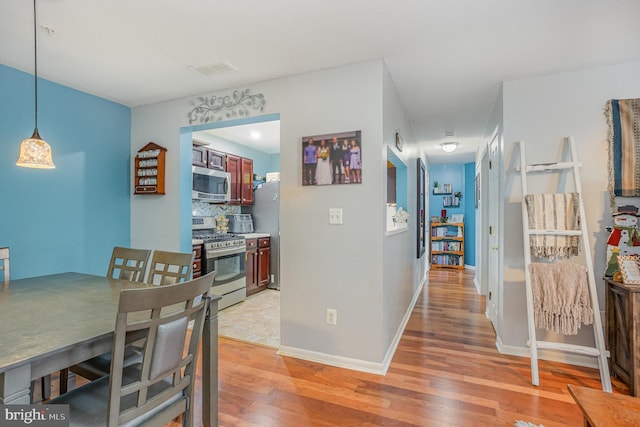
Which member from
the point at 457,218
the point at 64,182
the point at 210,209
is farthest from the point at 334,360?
the point at 457,218

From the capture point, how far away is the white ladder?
214 cm

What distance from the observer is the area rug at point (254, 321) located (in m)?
2.98

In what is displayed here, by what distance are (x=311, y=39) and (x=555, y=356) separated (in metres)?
3.14

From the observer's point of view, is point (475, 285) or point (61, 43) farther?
point (475, 285)

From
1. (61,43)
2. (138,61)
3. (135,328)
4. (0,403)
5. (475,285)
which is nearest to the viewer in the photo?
(0,403)

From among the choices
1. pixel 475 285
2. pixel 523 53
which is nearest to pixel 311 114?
pixel 523 53

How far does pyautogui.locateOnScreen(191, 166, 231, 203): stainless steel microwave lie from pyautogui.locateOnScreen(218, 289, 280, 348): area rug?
1.48m

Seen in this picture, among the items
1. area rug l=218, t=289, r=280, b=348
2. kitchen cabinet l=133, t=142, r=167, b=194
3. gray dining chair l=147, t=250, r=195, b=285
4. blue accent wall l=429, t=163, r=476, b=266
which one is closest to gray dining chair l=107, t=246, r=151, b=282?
gray dining chair l=147, t=250, r=195, b=285

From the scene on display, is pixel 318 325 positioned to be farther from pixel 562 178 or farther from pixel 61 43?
pixel 61 43

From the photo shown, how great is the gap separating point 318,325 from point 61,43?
2811 mm

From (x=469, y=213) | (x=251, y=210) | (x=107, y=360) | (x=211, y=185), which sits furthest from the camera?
(x=469, y=213)

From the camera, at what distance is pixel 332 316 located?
8.08ft

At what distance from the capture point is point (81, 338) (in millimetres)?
1125

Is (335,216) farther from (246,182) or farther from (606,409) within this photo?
(246,182)
